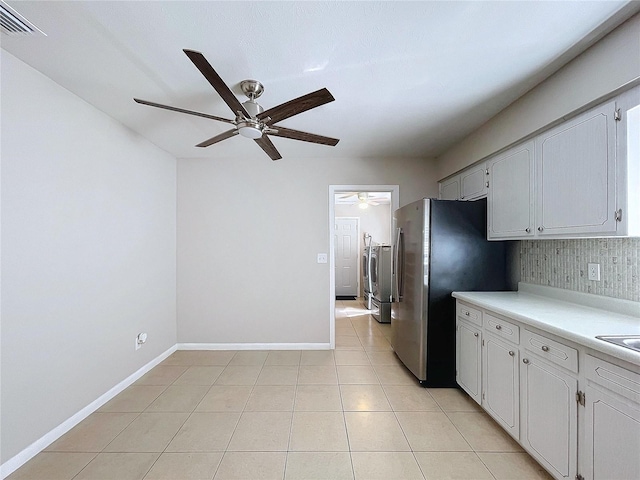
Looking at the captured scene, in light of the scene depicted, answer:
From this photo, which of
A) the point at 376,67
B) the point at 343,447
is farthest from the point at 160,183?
the point at 343,447

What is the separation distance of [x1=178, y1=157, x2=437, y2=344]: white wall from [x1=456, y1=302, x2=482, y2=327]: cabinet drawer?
1.69 m

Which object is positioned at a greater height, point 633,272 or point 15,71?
point 15,71

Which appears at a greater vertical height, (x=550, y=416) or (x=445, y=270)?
(x=445, y=270)

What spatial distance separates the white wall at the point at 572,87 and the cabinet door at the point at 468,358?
5.18 feet

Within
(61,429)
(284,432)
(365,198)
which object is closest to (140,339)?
(61,429)

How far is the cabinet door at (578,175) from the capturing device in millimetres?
1595

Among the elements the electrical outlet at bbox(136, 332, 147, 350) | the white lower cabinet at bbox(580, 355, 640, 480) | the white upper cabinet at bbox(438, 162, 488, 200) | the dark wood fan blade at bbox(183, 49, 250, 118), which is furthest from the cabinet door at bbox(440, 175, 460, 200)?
the electrical outlet at bbox(136, 332, 147, 350)

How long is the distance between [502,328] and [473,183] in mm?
1573

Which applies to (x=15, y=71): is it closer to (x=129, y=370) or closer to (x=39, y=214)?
(x=39, y=214)

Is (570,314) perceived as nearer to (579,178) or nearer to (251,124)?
(579,178)

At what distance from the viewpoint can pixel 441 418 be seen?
2.26 m

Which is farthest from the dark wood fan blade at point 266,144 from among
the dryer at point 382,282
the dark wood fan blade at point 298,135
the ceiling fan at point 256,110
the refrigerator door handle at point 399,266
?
the dryer at point 382,282

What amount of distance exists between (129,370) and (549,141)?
3998mm

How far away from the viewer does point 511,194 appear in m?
2.39
